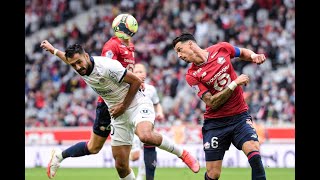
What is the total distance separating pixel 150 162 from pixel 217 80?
9.04 ft

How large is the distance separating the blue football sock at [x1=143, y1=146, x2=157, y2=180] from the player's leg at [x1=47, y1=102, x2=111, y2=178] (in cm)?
89

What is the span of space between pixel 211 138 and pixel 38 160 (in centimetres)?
1136

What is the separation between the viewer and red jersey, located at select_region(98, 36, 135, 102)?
33.4ft

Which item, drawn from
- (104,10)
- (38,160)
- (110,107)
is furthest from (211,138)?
(104,10)

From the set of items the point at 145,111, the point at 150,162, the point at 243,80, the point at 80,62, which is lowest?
the point at 150,162

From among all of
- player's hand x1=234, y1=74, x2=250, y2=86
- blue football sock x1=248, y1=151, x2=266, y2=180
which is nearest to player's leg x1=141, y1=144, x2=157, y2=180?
blue football sock x1=248, y1=151, x2=266, y2=180

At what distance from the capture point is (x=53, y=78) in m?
24.7

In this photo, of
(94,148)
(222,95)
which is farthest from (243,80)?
(94,148)

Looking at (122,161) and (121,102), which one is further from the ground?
(121,102)

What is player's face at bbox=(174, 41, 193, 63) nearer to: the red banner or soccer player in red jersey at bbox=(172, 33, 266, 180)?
soccer player in red jersey at bbox=(172, 33, 266, 180)

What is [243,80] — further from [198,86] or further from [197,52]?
[197,52]

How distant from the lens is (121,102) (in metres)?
9.41

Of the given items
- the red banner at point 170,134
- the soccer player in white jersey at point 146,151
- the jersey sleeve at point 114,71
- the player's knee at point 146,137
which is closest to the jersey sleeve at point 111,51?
the soccer player in white jersey at point 146,151

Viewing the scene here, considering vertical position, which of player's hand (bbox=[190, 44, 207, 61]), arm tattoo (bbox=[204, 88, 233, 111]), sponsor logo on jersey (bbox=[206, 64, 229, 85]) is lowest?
arm tattoo (bbox=[204, 88, 233, 111])
